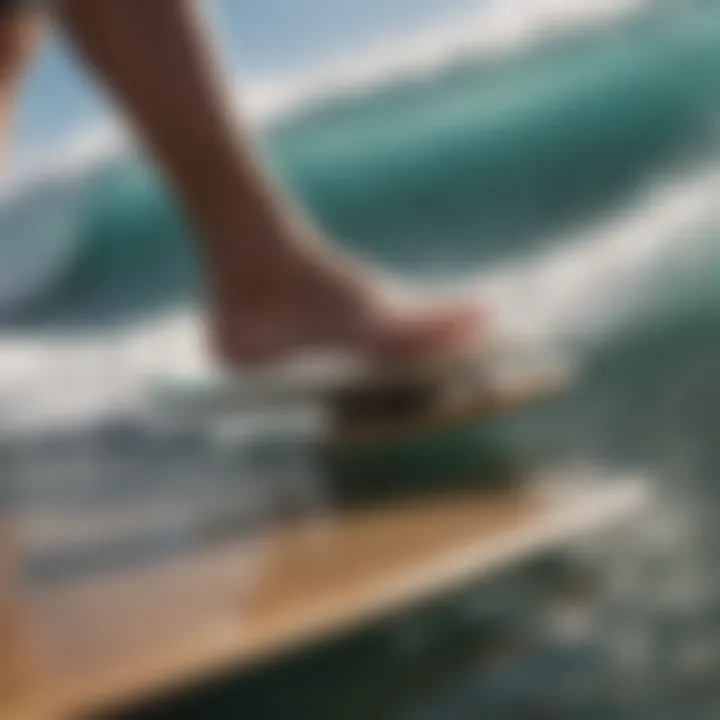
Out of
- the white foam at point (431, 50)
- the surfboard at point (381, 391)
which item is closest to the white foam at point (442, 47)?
the white foam at point (431, 50)

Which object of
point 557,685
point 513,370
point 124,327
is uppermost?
point 124,327

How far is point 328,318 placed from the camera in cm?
77

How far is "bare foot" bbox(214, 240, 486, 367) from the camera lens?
748 millimetres

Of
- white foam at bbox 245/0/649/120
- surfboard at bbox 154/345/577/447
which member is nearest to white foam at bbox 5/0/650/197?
white foam at bbox 245/0/649/120

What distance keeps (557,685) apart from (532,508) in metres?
0.09

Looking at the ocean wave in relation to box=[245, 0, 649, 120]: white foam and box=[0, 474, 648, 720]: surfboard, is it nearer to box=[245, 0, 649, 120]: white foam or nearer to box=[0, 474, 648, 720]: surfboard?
box=[245, 0, 649, 120]: white foam

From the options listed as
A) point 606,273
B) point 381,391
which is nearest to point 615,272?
point 606,273

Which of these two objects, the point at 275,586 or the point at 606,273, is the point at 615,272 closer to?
the point at 606,273

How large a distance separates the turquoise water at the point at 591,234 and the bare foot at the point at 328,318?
2 centimetres

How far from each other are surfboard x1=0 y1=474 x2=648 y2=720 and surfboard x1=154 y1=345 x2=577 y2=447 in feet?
0.13

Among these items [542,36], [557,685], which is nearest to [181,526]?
[557,685]

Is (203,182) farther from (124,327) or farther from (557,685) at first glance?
(557,685)

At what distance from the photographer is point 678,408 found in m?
0.73

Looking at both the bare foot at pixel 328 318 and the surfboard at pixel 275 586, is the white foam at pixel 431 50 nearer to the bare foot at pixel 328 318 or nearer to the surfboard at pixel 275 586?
the bare foot at pixel 328 318
